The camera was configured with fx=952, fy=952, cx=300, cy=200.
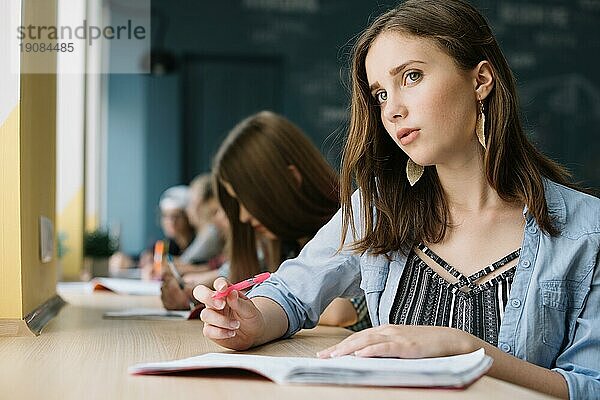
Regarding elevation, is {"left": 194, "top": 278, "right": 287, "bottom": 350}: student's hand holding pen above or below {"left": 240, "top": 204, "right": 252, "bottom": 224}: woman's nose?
below

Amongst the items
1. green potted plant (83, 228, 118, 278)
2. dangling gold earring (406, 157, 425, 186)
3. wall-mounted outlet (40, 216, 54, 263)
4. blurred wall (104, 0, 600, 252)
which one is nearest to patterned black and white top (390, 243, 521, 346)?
dangling gold earring (406, 157, 425, 186)

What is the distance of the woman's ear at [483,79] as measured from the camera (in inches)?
59.9

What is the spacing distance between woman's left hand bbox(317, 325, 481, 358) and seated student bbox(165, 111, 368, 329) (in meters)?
1.24

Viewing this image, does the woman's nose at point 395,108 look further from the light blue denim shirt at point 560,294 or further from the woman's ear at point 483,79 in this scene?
the light blue denim shirt at point 560,294

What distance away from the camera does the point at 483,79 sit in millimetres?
1529

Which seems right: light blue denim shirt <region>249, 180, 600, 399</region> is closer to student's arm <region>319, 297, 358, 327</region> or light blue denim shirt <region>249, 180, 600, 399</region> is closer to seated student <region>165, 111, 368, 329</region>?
student's arm <region>319, 297, 358, 327</region>

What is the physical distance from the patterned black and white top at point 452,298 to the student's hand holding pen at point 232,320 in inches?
9.1

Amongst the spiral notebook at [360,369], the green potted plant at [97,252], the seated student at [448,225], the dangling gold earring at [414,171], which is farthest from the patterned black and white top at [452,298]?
the green potted plant at [97,252]

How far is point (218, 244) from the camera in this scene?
5.46m

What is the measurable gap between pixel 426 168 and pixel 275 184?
84cm

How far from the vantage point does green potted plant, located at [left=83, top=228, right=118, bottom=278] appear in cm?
418

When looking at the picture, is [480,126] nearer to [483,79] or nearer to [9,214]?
[483,79]

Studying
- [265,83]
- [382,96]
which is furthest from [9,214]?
[265,83]

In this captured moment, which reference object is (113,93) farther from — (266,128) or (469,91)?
(469,91)
